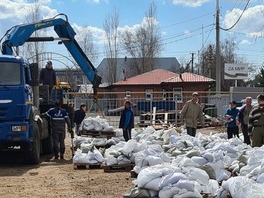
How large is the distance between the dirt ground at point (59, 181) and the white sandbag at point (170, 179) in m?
1.36

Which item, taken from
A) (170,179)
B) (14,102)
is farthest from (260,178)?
(14,102)

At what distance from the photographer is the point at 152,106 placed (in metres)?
25.3

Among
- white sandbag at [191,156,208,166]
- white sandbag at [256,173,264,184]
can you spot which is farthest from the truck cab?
white sandbag at [256,173,264,184]

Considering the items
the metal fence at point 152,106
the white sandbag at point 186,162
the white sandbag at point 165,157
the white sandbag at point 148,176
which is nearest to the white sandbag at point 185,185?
the white sandbag at point 148,176

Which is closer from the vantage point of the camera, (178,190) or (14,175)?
(178,190)

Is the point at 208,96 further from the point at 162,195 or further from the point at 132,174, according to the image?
the point at 162,195

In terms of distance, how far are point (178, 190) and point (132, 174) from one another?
11.2 ft

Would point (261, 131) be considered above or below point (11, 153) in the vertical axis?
above

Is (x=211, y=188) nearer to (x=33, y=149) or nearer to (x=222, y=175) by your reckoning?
(x=222, y=175)

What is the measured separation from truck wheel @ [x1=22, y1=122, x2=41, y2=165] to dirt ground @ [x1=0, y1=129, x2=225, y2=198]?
0.82ft

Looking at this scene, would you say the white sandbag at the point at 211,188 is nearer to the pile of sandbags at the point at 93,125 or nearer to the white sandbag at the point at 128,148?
the white sandbag at the point at 128,148

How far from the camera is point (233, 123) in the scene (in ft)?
54.0

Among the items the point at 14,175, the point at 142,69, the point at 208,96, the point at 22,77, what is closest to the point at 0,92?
the point at 22,77

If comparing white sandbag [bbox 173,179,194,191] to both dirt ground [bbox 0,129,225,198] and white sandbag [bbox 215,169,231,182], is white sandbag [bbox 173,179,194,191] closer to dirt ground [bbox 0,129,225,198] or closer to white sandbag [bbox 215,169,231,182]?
dirt ground [bbox 0,129,225,198]
